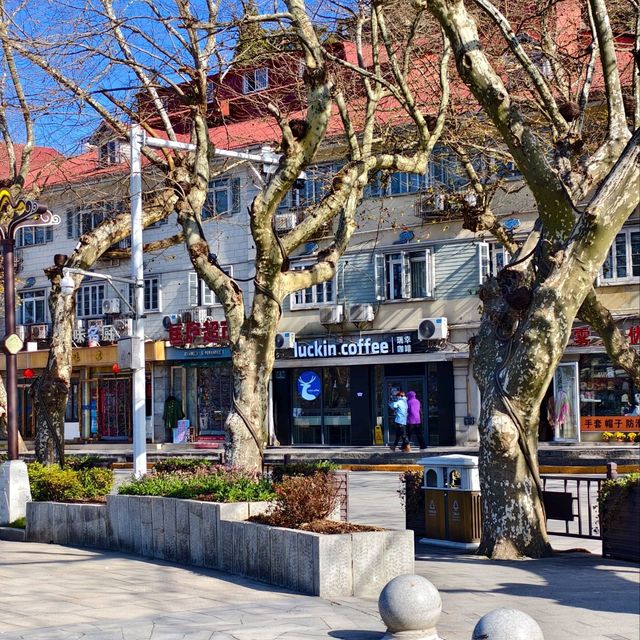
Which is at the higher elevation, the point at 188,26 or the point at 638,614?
the point at 188,26

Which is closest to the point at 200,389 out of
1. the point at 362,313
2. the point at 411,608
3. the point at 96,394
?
the point at 96,394

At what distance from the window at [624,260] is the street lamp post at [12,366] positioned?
17.9m

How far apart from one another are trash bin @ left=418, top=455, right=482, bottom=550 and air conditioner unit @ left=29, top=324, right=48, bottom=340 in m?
33.3

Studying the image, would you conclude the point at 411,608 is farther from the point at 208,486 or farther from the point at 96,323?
the point at 96,323

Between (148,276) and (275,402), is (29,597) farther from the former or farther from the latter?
(148,276)

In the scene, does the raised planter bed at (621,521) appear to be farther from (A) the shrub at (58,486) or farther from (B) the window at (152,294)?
(B) the window at (152,294)

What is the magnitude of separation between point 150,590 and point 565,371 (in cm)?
2304

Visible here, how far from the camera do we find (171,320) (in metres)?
39.7

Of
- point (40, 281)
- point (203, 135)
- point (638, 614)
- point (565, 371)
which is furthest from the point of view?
point (40, 281)

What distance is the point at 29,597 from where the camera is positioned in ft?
33.2

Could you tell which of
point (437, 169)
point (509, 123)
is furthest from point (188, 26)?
point (437, 169)

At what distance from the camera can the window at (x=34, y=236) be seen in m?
44.8

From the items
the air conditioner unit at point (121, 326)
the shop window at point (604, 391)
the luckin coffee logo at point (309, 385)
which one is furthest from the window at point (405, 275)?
the air conditioner unit at point (121, 326)

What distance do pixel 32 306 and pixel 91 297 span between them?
319cm
